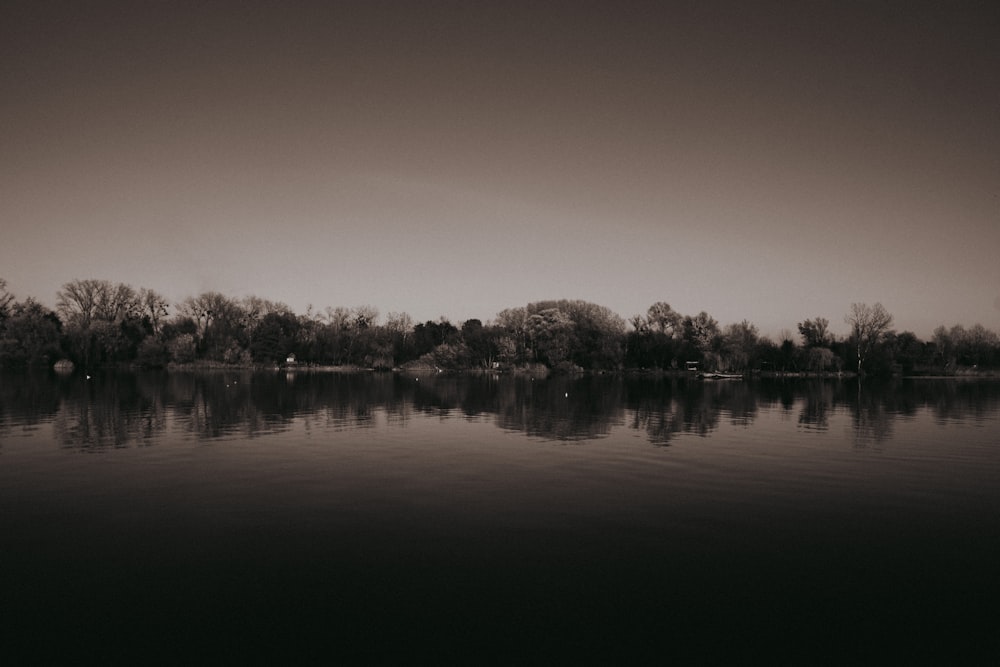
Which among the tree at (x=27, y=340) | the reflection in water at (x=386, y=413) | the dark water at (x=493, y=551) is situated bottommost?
the dark water at (x=493, y=551)

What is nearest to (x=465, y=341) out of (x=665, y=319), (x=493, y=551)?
(x=665, y=319)

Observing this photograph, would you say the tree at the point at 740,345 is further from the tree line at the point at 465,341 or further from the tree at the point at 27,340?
the tree at the point at 27,340

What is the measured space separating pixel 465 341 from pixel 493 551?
136m

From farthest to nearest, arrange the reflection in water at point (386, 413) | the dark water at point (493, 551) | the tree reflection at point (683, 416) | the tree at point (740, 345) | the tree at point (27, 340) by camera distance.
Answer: the tree at point (740, 345) → the tree at point (27, 340) → the tree reflection at point (683, 416) → the reflection in water at point (386, 413) → the dark water at point (493, 551)

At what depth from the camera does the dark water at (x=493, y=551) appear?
9.31 m

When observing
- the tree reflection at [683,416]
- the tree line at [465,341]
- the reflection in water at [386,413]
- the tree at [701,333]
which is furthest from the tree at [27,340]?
Result: the tree at [701,333]

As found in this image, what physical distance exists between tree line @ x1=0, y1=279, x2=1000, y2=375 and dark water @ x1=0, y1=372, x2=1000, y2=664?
113 metres

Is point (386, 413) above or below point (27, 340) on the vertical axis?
below

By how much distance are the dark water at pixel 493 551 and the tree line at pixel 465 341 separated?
4457 inches

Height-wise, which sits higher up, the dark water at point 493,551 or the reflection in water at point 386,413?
the reflection in water at point 386,413

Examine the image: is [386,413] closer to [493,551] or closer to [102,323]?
[493,551]

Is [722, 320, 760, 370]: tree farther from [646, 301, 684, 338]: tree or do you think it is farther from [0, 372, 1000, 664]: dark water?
[0, 372, 1000, 664]: dark water

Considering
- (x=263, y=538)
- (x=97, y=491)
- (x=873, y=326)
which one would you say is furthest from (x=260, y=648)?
(x=873, y=326)

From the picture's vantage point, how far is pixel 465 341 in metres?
149
